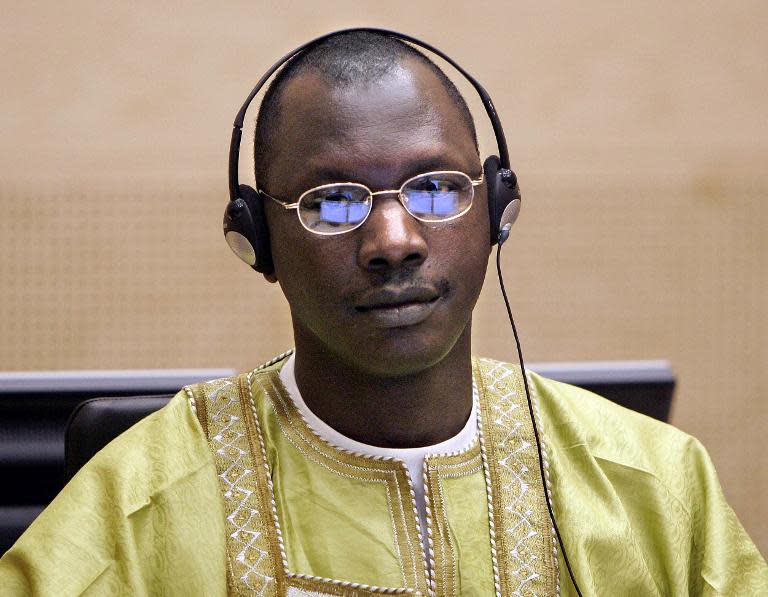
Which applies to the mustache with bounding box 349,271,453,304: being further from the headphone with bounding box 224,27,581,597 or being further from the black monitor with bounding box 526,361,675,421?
the black monitor with bounding box 526,361,675,421

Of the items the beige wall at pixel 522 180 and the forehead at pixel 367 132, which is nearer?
the forehead at pixel 367 132

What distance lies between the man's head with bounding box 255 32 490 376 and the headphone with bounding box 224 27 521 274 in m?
0.02

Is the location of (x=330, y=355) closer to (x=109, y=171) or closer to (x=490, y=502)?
(x=490, y=502)

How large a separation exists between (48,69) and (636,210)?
2.40 m

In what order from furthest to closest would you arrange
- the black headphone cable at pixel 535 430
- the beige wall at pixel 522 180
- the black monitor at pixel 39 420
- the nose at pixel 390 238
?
1. the beige wall at pixel 522 180
2. the black monitor at pixel 39 420
3. the black headphone cable at pixel 535 430
4. the nose at pixel 390 238

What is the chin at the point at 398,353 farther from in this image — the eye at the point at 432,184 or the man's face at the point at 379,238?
the eye at the point at 432,184

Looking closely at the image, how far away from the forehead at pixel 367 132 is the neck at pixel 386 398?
25 cm

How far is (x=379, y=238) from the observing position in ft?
4.52

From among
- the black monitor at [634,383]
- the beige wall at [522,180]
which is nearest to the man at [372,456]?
the black monitor at [634,383]

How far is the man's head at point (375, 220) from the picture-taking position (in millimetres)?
1394

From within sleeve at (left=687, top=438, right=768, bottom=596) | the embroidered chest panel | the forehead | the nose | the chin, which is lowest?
sleeve at (left=687, top=438, right=768, bottom=596)

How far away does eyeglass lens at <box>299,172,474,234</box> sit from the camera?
1.41 metres

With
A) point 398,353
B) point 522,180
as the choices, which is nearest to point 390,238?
point 398,353

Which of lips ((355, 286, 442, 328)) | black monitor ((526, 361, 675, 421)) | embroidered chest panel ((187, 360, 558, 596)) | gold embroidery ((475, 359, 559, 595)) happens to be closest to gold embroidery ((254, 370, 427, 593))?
embroidered chest panel ((187, 360, 558, 596))
